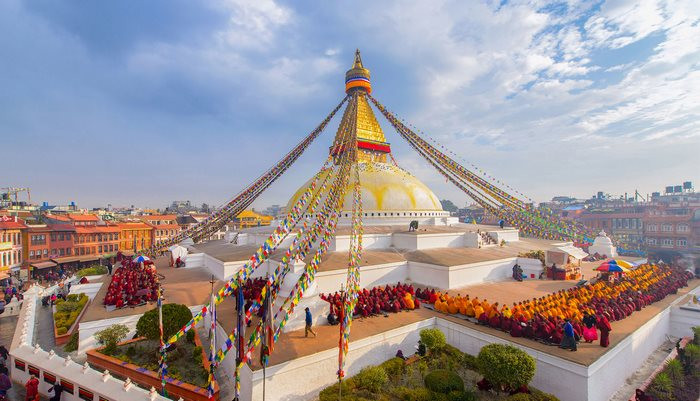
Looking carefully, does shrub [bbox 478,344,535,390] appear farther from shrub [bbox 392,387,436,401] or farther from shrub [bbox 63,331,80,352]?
shrub [bbox 63,331,80,352]

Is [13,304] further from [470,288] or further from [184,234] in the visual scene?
[470,288]

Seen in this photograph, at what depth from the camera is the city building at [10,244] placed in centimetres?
2789

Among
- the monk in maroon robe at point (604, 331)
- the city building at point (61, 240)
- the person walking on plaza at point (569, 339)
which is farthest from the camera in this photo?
the city building at point (61, 240)

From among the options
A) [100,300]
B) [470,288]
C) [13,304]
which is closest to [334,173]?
[470,288]

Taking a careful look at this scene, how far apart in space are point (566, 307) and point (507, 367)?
205 inches

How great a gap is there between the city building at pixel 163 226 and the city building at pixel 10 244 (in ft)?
50.3

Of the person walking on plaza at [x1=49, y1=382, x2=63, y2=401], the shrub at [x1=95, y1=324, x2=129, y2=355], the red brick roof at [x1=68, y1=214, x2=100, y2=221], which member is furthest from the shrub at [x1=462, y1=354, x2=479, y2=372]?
the red brick roof at [x1=68, y1=214, x2=100, y2=221]

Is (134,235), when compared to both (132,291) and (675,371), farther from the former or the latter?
(675,371)

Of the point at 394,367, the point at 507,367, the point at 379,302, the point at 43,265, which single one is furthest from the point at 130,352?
the point at 43,265

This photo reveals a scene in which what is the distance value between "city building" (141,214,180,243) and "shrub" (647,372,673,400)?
166 feet

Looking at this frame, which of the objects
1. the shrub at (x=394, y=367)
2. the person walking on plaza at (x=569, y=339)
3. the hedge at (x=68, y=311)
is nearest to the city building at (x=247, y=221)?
the hedge at (x=68, y=311)

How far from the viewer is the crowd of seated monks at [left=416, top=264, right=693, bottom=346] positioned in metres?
9.84

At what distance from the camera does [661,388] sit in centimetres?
939

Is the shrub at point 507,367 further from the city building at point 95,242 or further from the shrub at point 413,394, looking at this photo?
the city building at point 95,242
